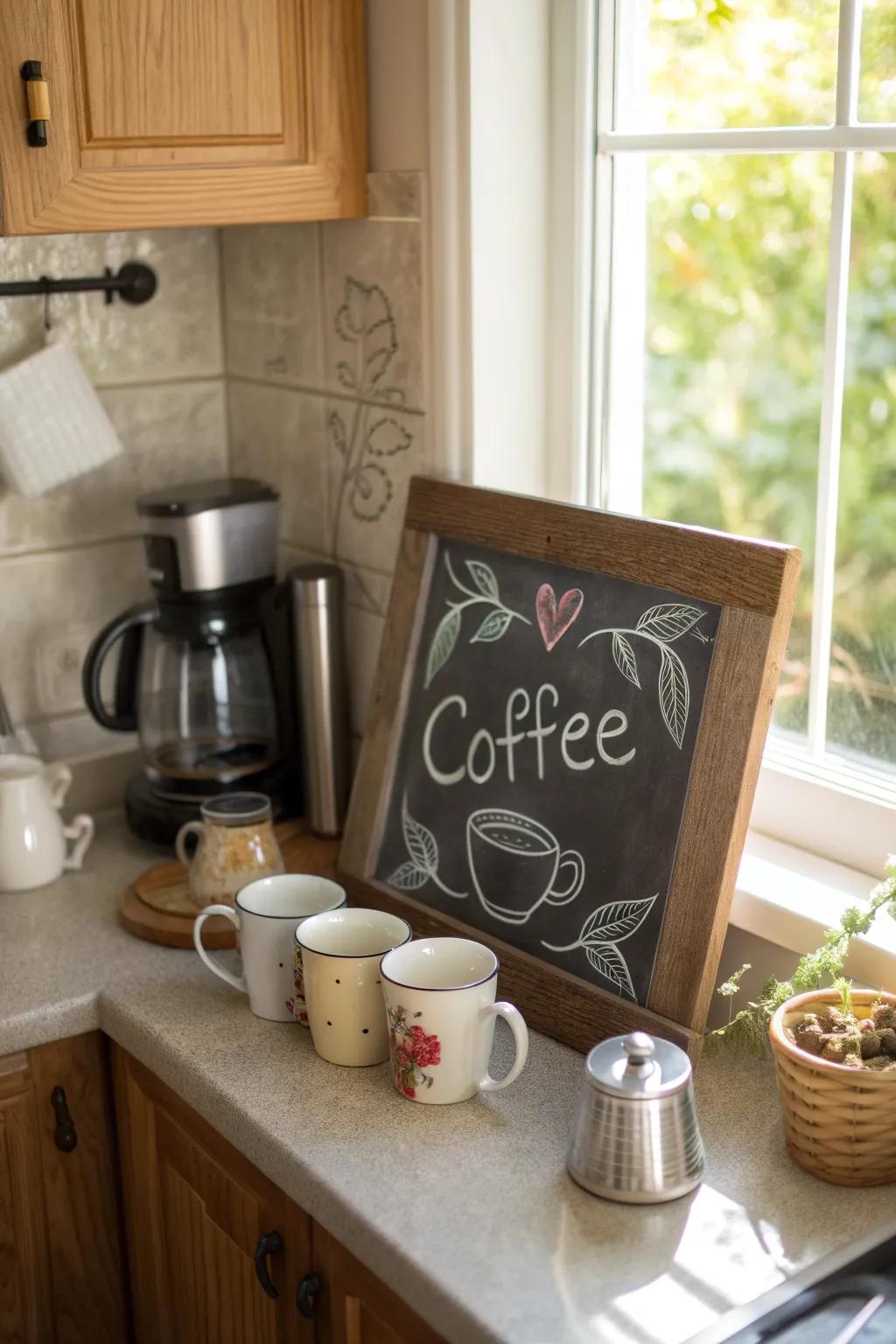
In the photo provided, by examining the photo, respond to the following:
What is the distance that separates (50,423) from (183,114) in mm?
401

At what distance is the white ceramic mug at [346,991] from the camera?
121cm

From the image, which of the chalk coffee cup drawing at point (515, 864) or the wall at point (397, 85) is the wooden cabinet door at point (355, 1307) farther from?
the wall at point (397, 85)

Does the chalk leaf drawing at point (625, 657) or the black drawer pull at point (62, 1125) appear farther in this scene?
the black drawer pull at point (62, 1125)

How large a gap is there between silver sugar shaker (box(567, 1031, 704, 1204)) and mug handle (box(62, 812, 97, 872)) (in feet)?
2.57

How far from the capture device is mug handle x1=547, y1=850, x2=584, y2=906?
1.28 metres

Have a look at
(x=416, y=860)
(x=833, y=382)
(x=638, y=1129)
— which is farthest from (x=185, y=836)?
(x=833, y=382)

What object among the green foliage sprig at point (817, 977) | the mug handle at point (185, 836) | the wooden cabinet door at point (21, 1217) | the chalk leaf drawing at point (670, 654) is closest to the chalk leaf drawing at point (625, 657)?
the chalk leaf drawing at point (670, 654)

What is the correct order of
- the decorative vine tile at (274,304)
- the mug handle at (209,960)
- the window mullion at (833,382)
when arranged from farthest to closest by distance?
the decorative vine tile at (274,304), the mug handle at (209,960), the window mullion at (833,382)

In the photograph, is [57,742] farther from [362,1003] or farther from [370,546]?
[362,1003]

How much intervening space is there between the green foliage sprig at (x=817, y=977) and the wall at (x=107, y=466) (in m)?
0.97

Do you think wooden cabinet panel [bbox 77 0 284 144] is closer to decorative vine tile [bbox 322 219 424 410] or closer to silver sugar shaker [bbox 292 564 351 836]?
decorative vine tile [bbox 322 219 424 410]

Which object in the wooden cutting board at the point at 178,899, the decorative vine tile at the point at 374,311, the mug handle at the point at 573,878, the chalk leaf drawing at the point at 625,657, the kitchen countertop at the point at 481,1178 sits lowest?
the kitchen countertop at the point at 481,1178

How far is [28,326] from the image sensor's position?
1.68 m

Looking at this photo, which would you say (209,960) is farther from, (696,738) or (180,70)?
(180,70)
